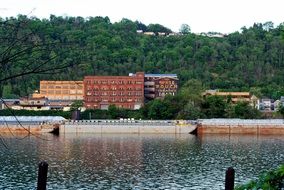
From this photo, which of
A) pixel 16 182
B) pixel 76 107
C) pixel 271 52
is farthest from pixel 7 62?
pixel 271 52

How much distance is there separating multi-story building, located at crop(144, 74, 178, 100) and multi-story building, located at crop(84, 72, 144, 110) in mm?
5552

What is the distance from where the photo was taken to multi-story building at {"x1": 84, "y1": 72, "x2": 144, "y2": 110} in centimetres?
11025

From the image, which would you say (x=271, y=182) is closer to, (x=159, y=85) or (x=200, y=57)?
(x=159, y=85)

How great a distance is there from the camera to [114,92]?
111688mm

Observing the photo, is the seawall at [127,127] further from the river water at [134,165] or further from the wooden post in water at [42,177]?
the wooden post in water at [42,177]

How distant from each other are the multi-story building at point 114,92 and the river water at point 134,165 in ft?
182

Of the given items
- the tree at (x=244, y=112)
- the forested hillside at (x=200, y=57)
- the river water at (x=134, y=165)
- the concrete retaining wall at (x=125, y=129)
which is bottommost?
the river water at (x=134, y=165)

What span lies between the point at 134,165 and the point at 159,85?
81.7 m

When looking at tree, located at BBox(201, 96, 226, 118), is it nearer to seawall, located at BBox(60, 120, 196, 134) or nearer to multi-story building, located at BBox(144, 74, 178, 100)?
seawall, located at BBox(60, 120, 196, 134)

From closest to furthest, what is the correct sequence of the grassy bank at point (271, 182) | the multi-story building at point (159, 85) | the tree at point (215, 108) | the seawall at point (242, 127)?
the grassy bank at point (271, 182) < the seawall at point (242, 127) < the tree at point (215, 108) < the multi-story building at point (159, 85)

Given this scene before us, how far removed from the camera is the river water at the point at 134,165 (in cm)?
3005

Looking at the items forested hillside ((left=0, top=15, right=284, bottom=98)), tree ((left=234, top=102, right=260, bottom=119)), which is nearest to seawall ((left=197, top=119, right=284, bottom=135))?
tree ((left=234, top=102, right=260, bottom=119))

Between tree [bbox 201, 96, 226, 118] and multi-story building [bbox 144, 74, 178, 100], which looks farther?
multi-story building [bbox 144, 74, 178, 100]

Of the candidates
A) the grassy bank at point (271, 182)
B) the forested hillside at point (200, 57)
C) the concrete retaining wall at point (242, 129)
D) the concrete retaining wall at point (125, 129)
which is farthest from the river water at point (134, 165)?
the forested hillside at point (200, 57)
